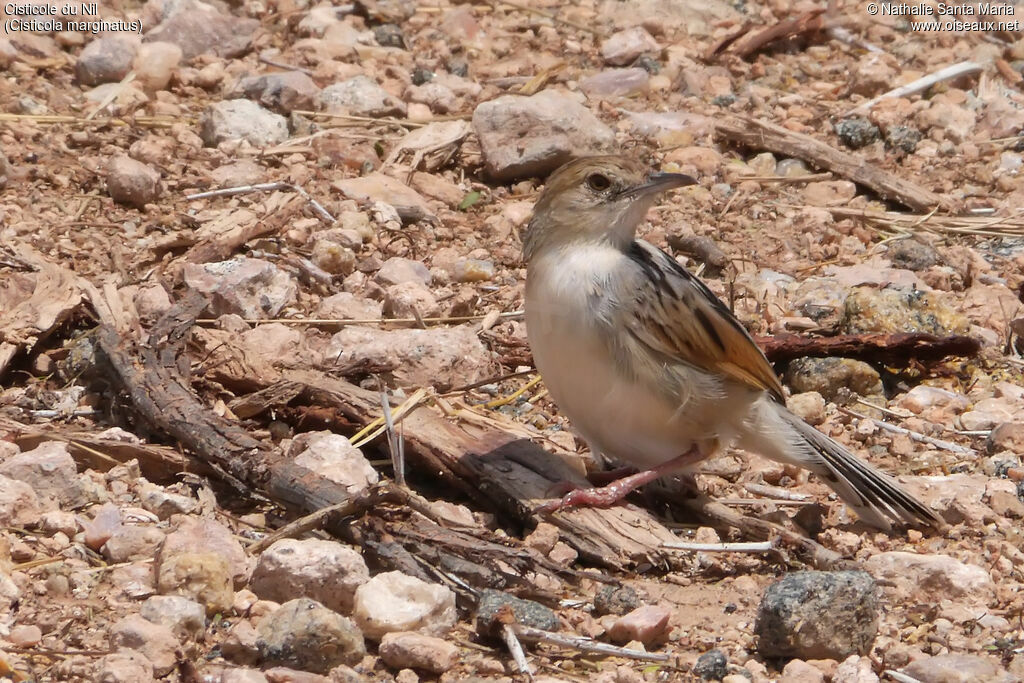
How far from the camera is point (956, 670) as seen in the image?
184 inches

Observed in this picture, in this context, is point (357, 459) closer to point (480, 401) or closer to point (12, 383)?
point (480, 401)

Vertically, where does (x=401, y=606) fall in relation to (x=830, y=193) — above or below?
below

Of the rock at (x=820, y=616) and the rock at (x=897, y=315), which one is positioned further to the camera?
the rock at (x=897, y=315)

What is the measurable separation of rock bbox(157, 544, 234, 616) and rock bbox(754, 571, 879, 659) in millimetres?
1883

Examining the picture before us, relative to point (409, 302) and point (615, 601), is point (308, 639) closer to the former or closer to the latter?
point (615, 601)

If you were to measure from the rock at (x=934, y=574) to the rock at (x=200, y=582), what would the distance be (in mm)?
2468

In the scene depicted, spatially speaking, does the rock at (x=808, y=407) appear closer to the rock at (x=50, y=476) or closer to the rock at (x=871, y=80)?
the rock at (x=50, y=476)

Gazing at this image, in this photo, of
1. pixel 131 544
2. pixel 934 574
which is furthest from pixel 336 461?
pixel 934 574

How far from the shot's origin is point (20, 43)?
1007cm

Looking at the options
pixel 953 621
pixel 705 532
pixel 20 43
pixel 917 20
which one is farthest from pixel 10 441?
pixel 917 20

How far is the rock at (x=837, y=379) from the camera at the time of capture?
23.8 ft

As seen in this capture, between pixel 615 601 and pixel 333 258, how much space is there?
11.2 feet

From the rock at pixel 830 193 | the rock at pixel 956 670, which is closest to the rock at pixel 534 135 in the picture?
the rock at pixel 830 193

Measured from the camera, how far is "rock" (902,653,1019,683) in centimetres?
465
